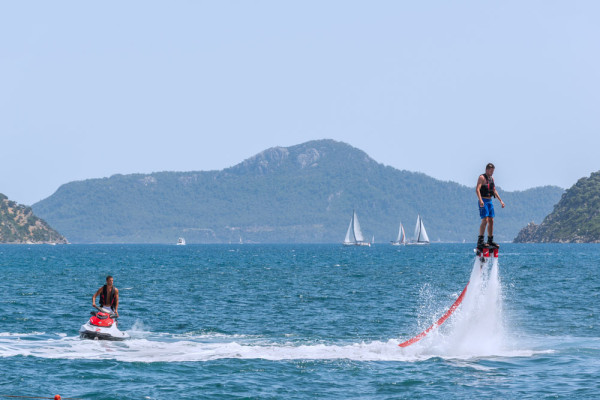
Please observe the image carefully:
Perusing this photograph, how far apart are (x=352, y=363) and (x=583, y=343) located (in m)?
13.1

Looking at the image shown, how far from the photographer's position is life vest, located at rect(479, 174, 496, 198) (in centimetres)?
3169

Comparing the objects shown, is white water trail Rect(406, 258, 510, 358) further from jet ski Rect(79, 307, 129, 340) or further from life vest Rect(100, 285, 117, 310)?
life vest Rect(100, 285, 117, 310)

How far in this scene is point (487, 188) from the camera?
31750 millimetres

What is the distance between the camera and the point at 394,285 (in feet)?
291

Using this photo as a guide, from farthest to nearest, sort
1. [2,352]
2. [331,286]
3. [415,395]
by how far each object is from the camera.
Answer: [331,286] → [2,352] → [415,395]

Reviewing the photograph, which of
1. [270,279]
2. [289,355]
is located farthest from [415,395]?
[270,279]

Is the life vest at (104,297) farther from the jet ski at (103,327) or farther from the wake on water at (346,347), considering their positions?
the wake on water at (346,347)

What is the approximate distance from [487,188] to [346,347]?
1266 centimetres

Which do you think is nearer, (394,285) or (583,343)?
(583,343)

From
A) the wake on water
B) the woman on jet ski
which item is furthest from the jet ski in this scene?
the wake on water

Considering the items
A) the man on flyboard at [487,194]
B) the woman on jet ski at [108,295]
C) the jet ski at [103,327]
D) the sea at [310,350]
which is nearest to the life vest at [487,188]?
the man on flyboard at [487,194]

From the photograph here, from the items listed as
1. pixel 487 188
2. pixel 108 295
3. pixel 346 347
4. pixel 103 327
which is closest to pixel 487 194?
pixel 487 188

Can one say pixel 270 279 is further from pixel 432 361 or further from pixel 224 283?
pixel 432 361

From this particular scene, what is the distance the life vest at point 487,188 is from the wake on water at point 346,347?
4.30 meters
